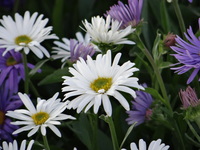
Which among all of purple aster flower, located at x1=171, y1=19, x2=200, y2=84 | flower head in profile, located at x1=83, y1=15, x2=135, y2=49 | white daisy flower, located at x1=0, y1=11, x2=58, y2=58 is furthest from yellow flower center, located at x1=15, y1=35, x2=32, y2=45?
purple aster flower, located at x1=171, y1=19, x2=200, y2=84

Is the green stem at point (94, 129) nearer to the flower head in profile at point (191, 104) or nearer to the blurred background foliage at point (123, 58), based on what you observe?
the blurred background foliage at point (123, 58)

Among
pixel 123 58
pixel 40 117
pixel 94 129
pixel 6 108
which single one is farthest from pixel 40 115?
pixel 123 58

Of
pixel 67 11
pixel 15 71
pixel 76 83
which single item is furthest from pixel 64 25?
pixel 76 83

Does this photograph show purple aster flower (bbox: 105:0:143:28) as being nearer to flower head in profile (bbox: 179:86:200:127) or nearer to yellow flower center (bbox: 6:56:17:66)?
flower head in profile (bbox: 179:86:200:127)

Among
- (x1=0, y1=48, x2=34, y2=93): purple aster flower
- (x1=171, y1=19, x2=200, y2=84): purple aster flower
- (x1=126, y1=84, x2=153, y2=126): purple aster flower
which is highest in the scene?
(x1=0, y1=48, x2=34, y2=93): purple aster flower

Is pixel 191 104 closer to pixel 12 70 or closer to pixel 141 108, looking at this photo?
pixel 141 108

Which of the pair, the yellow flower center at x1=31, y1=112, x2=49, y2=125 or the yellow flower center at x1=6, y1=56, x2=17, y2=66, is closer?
the yellow flower center at x1=31, y1=112, x2=49, y2=125

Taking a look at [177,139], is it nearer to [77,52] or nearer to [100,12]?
[77,52]
